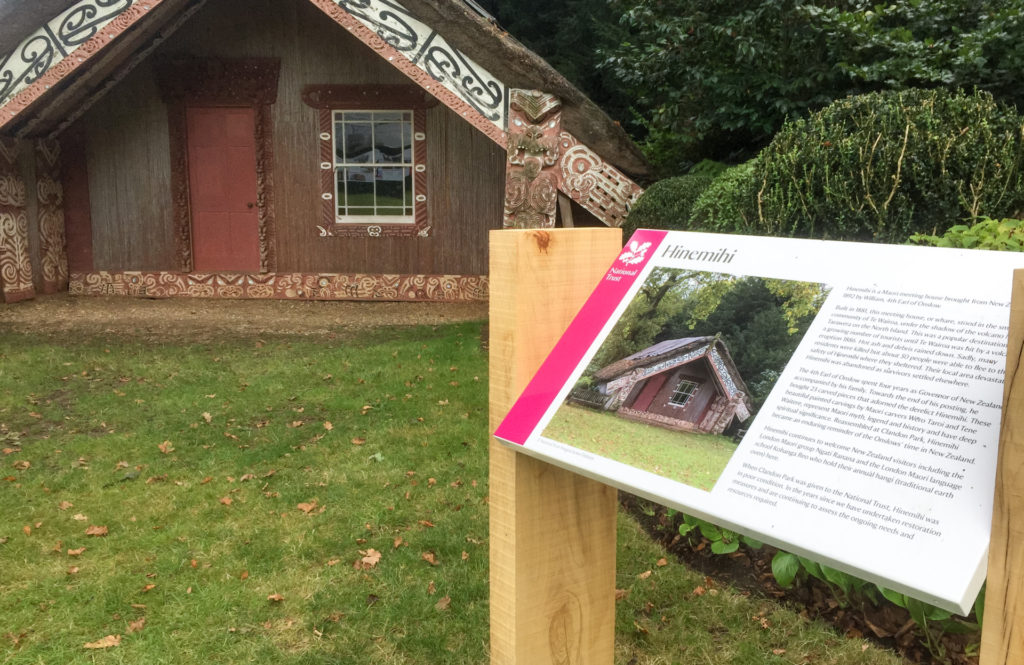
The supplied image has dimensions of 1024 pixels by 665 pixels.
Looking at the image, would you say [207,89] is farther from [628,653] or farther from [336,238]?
→ [628,653]

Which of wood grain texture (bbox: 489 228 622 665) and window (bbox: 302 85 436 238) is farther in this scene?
window (bbox: 302 85 436 238)

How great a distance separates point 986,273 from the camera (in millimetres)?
1304

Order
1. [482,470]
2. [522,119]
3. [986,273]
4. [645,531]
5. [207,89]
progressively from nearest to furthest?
[986,273] < [645,531] < [482,470] < [522,119] < [207,89]

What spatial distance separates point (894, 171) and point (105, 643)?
4.12 meters

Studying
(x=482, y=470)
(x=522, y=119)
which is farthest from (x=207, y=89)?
(x=482, y=470)

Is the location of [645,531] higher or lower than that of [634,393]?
lower

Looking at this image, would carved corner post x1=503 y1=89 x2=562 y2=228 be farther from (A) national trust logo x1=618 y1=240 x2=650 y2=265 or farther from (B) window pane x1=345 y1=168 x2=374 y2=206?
(A) national trust logo x1=618 y1=240 x2=650 y2=265

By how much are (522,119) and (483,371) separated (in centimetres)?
231

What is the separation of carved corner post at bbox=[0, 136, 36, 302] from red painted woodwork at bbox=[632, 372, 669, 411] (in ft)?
31.3

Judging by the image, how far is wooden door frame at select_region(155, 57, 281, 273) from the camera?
33.3ft

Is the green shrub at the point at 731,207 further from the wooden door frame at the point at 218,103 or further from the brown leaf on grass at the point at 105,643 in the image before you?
the wooden door frame at the point at 218,103

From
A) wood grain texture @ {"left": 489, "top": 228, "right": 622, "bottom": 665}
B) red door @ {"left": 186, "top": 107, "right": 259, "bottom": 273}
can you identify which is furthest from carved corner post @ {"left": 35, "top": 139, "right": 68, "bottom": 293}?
wood grain texture @ {"left": 489, "top": 228, "right": 622, "bottom": 665}

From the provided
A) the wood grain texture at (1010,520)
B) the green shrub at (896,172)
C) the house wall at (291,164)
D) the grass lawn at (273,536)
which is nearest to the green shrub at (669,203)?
the green shrub at (896,172)

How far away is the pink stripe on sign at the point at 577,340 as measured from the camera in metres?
1.79
